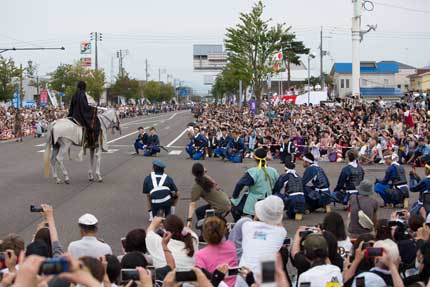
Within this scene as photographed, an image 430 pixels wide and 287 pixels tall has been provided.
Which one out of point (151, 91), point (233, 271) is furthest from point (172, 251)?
point (151, 91)

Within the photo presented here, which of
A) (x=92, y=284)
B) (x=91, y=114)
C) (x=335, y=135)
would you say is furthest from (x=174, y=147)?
(x=92, y=284)

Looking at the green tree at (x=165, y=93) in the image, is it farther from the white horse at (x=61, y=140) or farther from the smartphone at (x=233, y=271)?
the smartphone at (x=233, y=271)

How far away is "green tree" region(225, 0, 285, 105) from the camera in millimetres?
54719

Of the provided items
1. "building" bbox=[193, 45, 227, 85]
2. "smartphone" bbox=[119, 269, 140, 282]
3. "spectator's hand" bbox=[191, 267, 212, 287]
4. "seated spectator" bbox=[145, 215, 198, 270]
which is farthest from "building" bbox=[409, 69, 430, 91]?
"spectator's hand" bbox=[191, 267, 212, 287]

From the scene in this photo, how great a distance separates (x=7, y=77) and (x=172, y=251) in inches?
2291

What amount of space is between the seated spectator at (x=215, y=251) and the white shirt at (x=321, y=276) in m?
0.91

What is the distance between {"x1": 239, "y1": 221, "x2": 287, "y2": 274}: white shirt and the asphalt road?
17.1 ft

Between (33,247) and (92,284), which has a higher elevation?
(92,284)

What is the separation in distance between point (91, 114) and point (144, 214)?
6.81 metres

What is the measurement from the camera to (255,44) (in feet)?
183

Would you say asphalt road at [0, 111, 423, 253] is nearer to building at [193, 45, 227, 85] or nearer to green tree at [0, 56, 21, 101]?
green tree at [0, 56, 21, 101]

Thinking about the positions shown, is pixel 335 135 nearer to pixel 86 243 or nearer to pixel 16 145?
pixel 16 145

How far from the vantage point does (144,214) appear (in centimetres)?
1590

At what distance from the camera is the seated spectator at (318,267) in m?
6.23
